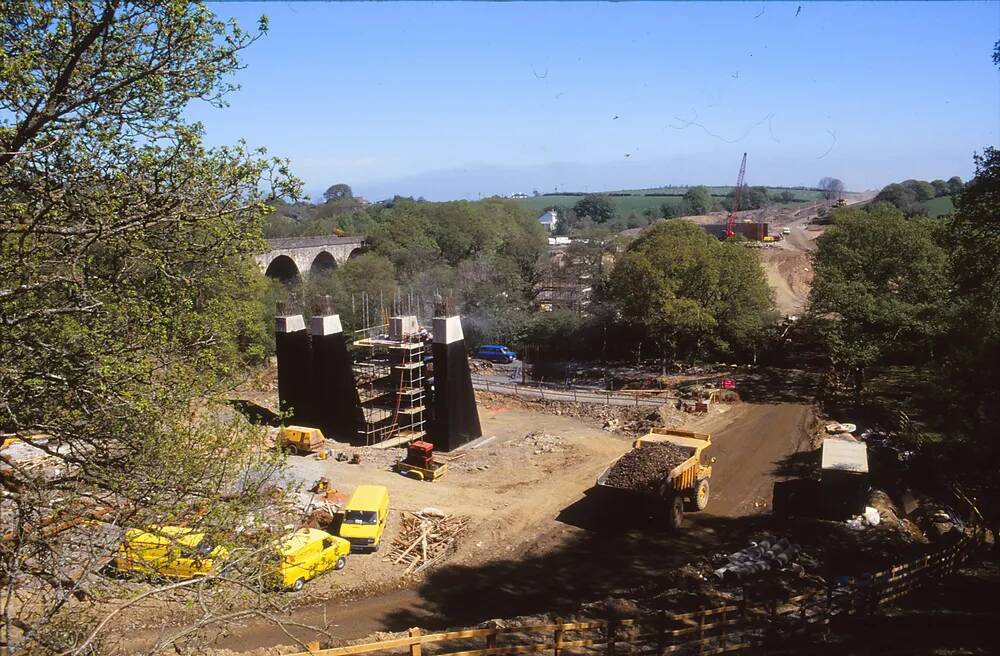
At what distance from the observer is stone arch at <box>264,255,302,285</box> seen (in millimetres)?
51344

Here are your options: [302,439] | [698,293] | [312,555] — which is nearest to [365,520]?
[312,555]

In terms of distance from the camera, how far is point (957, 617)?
10.0 m

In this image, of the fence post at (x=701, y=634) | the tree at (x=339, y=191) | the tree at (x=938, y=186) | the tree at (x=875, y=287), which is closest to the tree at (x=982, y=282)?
the fence post at (x=701, y=634)

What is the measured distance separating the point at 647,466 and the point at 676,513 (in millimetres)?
1307

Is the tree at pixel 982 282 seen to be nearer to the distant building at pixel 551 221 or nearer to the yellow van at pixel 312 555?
the yellow van at pixel 312 555

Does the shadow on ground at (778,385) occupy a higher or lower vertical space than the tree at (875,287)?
lower

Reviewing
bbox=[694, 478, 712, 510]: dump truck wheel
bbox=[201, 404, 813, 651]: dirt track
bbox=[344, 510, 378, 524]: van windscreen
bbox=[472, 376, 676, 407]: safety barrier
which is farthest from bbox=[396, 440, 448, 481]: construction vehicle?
bbox=[472, 376, 676, 407]: safety barrier

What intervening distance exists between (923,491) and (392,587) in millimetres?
13976

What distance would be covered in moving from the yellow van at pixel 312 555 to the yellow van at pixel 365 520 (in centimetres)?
48

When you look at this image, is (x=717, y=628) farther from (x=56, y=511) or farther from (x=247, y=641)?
(x=56, y=511)

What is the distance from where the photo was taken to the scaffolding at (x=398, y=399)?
24.1 metres

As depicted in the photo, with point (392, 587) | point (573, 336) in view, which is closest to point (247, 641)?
point (392, 587)

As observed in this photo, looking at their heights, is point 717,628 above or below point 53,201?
A: below

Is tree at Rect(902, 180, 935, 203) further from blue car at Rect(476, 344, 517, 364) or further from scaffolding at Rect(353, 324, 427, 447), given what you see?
scaffolding at Rect(353, 324, 427, 447)
